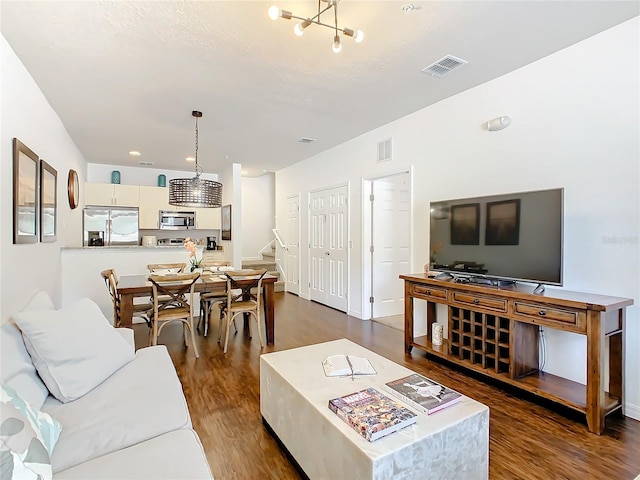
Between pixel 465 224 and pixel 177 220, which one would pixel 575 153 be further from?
pixel 177 220

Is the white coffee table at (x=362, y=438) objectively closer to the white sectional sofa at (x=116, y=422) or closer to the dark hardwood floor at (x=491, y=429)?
the dark hardwood floor at (x=491, y=429)

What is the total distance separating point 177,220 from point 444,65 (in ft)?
19.3

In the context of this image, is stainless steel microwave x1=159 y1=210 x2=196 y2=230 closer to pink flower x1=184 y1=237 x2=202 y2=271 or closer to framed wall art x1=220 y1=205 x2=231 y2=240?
framed wall art x1=220 y1=205 x2=231 y2=240

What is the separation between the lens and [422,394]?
166 centimetres

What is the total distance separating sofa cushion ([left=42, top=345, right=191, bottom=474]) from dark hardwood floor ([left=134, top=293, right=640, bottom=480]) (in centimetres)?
50

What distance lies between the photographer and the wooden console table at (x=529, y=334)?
211cm

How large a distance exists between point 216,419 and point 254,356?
1.19 metres

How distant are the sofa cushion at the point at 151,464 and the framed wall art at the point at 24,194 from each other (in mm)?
2000

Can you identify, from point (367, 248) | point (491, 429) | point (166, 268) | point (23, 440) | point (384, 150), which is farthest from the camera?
point (367, 248)

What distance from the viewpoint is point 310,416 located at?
1.63 m

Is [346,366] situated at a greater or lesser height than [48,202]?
lesser

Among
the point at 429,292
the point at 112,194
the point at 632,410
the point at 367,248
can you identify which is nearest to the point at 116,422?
the point at 429,292

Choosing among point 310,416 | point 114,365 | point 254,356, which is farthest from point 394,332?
point 114,365

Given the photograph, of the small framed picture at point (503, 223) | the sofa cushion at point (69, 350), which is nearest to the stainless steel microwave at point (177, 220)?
the sofa cushion at point (69, 350)
